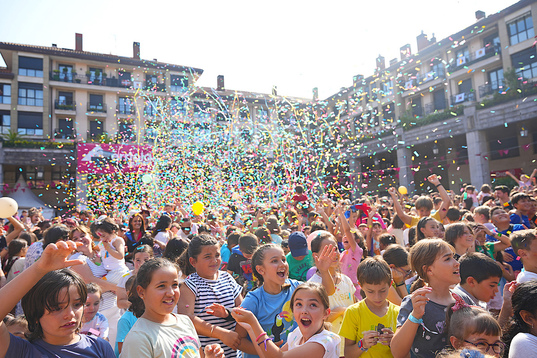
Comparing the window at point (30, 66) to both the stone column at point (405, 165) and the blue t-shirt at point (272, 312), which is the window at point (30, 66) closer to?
the stone column at point (405, 165)

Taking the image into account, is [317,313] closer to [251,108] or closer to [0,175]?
[0,175]

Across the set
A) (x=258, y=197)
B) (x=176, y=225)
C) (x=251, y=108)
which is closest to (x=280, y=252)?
(x=176, y=225)

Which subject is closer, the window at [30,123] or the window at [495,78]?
the window at [495,78]

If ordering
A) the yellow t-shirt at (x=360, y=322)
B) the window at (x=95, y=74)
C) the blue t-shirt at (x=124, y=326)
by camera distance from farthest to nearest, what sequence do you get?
the window at (x=95, y=74), the blue t-shirt at (x=124, y=326), the yellow t-shirt at (x=360, y=322)

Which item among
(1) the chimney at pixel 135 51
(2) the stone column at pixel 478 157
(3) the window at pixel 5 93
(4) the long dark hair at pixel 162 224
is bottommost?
(4) the long dark hair at pixel 162 224

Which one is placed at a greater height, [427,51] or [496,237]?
[427,51]

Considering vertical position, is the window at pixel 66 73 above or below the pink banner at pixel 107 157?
above

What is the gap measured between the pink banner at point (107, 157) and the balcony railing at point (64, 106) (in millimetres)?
13678

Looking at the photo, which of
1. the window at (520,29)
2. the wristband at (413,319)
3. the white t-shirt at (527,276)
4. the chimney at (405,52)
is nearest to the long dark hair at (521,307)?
the wristband at (413,319)

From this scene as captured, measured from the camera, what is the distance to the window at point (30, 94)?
96.7ft

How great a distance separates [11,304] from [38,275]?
0.16 metres

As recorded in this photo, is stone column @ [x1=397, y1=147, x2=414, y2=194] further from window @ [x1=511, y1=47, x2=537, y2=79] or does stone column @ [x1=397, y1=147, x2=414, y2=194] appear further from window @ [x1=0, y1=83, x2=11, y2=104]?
window @ [x1=0, y1=83, x2=11, y2=104]

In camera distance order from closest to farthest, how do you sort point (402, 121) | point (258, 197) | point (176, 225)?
point (176, 225) → point (258, 197) → point (402, 121)

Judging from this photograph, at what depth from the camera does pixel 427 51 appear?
24.0 m
